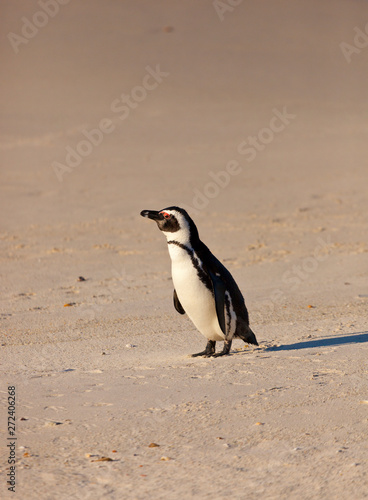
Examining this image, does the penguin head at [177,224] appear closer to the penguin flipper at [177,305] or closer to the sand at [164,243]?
the penguin flipper at [177,305]

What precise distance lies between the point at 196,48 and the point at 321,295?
16.9 m

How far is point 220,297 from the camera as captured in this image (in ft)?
15.7

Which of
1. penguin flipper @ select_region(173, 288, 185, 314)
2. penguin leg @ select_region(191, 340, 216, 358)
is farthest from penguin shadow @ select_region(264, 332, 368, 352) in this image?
penguin flipper @ select_region(173, 288, 185, 314)

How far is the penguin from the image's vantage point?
484 cm

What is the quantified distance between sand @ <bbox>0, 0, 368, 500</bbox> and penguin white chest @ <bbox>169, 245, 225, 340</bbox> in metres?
0.27

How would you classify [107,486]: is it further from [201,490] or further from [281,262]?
[281,262]

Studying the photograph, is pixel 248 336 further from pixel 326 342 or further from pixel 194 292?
pixel 326 342

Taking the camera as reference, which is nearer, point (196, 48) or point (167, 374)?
point (167, 374)

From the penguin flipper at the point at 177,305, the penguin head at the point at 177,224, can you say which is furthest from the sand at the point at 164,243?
the penguin head at the point at 177,224

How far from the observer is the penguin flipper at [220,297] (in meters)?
4.75

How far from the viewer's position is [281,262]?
328 inches

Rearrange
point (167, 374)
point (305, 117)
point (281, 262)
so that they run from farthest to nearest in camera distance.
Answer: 1. point (305, 117)
2. point (281, 262)
3. point (167, 374)

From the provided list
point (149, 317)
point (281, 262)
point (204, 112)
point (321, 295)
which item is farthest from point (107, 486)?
point (204, 112)

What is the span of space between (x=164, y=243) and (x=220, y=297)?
460cm
